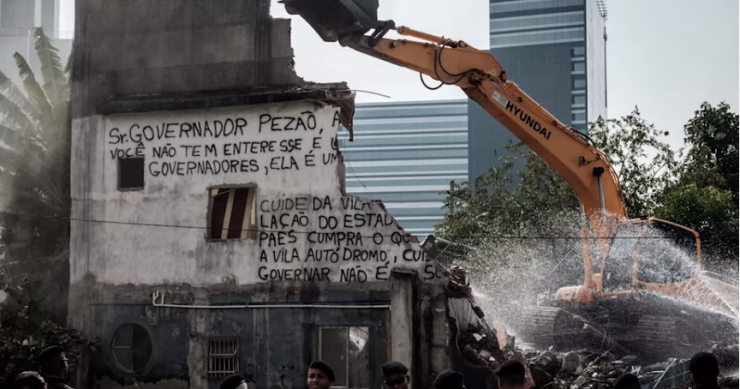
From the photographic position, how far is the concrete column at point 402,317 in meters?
15.6

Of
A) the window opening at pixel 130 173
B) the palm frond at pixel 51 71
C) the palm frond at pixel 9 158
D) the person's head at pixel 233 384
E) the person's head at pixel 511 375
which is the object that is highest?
the palm frond at pixel 51 71

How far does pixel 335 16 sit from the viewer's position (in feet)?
55.5

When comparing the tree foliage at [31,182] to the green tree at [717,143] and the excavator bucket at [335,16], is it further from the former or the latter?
the green tree at [717,143]

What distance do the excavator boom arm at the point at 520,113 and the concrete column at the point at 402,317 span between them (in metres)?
4.14

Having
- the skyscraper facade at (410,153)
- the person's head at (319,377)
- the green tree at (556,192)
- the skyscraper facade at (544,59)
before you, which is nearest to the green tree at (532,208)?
the green tree at (556,192)

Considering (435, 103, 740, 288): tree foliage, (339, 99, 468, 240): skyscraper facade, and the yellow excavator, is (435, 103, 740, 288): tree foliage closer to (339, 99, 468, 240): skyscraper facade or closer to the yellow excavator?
the yellow excavator

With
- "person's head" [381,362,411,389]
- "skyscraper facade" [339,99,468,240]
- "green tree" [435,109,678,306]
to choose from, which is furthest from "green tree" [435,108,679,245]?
"skyscraper facade" [339,99,468,240]

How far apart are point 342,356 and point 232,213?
3291mm

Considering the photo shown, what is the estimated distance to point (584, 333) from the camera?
17.8 meters

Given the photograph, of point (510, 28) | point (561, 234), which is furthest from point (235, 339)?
point (510, 28)

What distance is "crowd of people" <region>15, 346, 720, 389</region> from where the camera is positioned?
6191mm

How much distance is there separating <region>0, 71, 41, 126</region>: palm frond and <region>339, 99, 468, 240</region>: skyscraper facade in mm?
123708

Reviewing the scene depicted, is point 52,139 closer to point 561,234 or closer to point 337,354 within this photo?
point 337,354

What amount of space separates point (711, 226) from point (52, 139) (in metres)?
20.0
